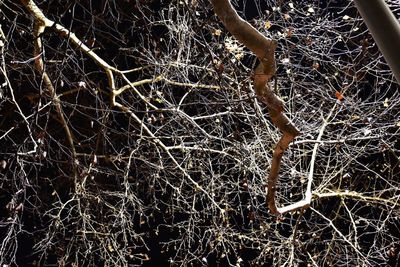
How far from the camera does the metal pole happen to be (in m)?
1.40

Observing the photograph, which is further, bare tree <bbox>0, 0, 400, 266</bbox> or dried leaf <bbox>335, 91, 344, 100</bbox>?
dried leaf <bbox>335, 91, 344, 100</bbox>

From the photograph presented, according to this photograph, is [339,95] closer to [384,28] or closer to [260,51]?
[260,51]

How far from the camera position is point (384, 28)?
1.41 m

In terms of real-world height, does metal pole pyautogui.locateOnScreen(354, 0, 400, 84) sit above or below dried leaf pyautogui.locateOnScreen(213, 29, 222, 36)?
below

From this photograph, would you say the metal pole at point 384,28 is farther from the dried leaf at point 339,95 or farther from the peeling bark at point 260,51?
the dried leaf at point 339,95

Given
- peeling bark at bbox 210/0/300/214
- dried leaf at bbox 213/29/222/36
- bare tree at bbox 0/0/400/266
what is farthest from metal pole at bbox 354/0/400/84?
dried leaf at bbox 213/29/222/36

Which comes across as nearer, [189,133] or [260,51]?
[260,51]

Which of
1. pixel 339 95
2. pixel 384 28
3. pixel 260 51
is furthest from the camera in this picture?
pixel 339 95

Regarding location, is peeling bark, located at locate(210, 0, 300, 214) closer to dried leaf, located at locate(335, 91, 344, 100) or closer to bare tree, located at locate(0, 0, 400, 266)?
bare tree, located at locate(0, 0, 400, 266)

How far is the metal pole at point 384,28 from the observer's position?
1396 mm

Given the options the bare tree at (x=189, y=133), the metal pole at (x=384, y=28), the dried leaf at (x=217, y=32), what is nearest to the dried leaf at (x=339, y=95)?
the bare tree at (x=189, y=133)

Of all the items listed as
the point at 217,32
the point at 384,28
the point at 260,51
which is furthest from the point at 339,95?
the point at 384,28

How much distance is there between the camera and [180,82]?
440cm

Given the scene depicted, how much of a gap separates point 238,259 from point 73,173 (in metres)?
1.48
